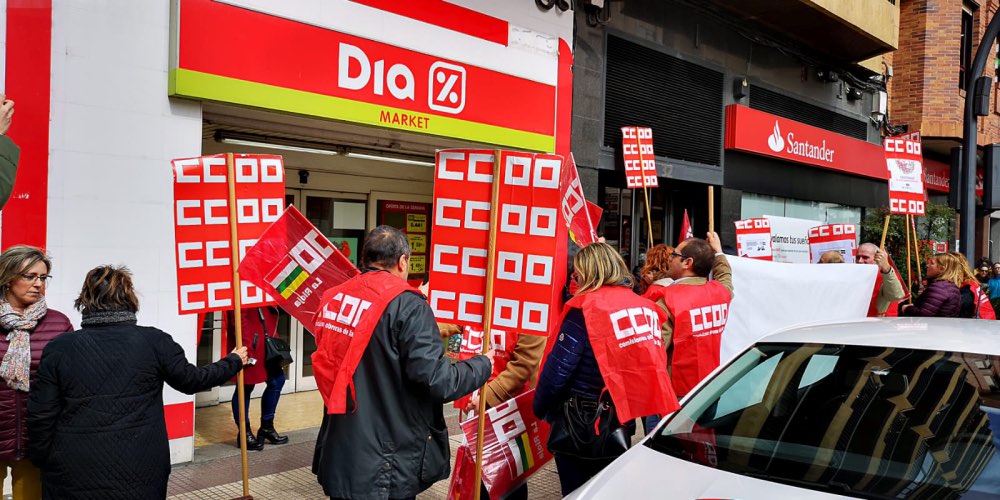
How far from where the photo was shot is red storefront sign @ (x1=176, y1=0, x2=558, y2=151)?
6000 mm

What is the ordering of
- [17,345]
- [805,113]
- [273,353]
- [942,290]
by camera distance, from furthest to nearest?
[805,113] < [942,290] < [273,353] < [17,345]

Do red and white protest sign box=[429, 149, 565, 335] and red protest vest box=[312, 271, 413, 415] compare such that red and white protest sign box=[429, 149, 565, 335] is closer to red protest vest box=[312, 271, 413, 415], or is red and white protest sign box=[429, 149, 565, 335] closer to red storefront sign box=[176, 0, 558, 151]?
red protest vest box=[312, 271, 413, 415]

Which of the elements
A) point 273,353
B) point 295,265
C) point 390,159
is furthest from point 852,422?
point 390,159

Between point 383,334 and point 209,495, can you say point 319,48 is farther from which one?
point 383,334

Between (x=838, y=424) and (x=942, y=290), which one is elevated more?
(x=942, y=290)

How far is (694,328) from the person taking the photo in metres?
4.72

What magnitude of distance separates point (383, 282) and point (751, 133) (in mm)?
11608

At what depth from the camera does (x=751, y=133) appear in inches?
531

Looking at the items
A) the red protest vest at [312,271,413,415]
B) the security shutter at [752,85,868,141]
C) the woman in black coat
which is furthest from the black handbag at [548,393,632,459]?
the security shutter at [752,85,868,141]

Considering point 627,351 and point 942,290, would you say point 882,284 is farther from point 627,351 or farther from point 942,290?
point 627,351

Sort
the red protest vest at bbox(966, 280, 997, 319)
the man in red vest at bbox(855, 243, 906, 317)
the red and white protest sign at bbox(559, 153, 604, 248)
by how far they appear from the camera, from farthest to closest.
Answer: the red protest vest at bbox(966, 280, 997, 319) < the man in red vest at bbox(855, 243, 906, 317) < the red and white protest sign at bbox(559, 153, 604, 248)

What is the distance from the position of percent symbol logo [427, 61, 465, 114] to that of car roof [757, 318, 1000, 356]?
16.8ft

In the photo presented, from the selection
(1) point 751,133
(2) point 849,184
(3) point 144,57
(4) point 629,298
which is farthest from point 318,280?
(2) point 849,184

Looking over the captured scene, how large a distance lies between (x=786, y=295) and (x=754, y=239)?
2773 mm
